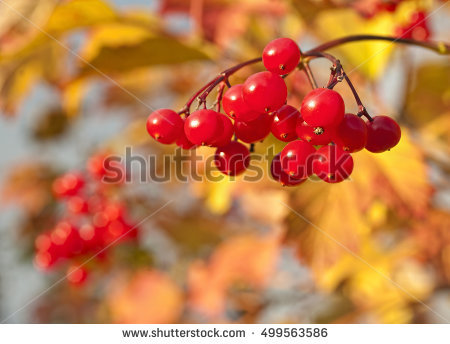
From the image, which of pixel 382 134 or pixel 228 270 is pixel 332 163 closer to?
pixel 382 134

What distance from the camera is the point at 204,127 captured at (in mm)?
596

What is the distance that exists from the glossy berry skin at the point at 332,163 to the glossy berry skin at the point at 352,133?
0.09ft

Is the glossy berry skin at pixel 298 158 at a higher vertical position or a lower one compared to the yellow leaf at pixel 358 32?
lower

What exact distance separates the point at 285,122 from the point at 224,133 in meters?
0.08

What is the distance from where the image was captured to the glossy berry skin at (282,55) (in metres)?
0.57

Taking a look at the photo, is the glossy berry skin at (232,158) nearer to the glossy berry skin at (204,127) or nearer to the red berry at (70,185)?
the glossy berry skin at (204,127)

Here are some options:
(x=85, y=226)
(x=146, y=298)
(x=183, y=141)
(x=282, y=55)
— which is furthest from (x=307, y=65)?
(x=146, y=298)

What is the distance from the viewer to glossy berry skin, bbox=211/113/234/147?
2.04 feet

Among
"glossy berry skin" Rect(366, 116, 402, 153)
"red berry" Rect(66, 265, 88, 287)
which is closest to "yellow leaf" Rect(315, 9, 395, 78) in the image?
"glossy berry skin" Rect(366, 116, 402, 153)

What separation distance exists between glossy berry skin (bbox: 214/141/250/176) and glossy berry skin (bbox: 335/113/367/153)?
0.15 m

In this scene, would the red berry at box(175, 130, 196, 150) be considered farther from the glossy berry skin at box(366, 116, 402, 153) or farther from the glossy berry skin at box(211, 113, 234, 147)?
the glossy berry skin at box(366, 116, 402, 153)

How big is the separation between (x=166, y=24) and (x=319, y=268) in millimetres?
691

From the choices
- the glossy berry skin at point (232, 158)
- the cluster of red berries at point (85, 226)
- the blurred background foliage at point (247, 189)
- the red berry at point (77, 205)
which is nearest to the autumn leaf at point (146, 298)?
the blurred background foliage at point (247, 189)

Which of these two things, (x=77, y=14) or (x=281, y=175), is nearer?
(x=281, y=175)
